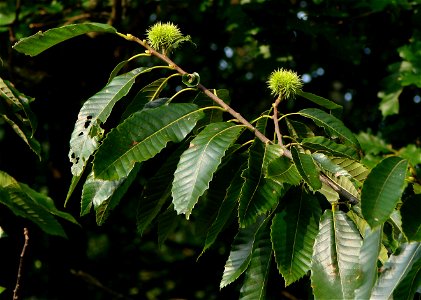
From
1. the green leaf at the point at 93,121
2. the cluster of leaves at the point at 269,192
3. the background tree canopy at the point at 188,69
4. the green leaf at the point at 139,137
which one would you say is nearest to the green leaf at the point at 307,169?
the cluster of leaves at the point at 269,192

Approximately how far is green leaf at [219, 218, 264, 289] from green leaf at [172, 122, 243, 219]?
0.64 feet

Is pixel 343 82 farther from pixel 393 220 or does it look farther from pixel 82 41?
pixel 393 220

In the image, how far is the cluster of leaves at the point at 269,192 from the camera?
1206 millimetres

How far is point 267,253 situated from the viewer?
1417 millimetres

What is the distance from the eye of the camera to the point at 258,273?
139cm

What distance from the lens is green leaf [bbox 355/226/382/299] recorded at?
3.85ft

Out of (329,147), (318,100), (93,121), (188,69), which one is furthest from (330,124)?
(188,69)

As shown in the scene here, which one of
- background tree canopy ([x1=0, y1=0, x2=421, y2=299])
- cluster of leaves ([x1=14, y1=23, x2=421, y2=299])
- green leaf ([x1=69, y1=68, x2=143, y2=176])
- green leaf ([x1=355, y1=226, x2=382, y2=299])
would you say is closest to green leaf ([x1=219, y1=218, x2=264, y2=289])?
cluster of leaves ([x1=14, y1=23, x2=421, y2=299])

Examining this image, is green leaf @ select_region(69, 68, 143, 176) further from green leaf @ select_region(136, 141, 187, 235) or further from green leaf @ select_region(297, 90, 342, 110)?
green leaf @ select_region(297, 90, 342, 110)

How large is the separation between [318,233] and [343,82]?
2838 millimetres

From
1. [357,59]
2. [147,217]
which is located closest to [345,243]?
[147,217]

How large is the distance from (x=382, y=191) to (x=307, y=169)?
17cm

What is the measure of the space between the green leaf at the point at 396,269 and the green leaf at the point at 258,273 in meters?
0.26

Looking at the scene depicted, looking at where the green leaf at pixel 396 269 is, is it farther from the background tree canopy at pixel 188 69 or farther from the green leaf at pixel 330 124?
the background tree canopy at pixel 188 69
